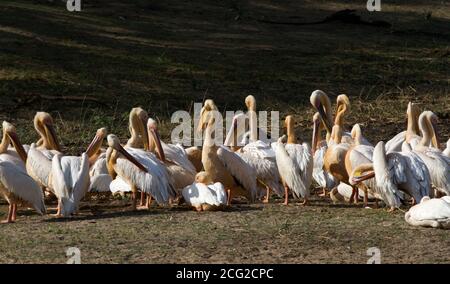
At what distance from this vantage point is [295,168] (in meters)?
11.7

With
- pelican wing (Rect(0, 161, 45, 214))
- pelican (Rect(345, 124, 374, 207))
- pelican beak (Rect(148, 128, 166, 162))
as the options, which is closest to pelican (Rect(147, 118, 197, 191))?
pelican beak (Rect(148, 128, 166, 162))

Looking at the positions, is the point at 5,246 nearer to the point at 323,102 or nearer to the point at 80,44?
the point at 323,102

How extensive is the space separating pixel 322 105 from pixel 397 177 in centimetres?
330

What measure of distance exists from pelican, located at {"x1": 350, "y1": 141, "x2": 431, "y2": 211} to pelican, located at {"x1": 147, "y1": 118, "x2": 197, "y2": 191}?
199 centimetres

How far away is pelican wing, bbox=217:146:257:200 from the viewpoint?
12.0 metres

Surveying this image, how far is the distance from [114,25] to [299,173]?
35.4 feet

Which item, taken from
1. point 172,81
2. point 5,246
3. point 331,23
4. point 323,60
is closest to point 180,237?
point 5,246

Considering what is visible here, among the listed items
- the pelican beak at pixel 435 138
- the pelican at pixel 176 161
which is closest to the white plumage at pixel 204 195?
the pelican at pixel 176 161

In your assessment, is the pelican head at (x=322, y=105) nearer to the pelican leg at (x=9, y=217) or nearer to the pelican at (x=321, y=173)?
the pelican at (x=321, y=173)

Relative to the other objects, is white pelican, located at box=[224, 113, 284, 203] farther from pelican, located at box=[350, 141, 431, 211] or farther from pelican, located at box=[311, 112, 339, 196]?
pelican, located at box=[350, 141, 431, 211]

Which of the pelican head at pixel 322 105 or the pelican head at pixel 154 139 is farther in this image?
the pelican head at pixel 322 105

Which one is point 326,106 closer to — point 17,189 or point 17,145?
point 17,145

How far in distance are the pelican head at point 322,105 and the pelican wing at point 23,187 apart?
4161mm

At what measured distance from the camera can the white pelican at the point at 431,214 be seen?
9.86 metres
